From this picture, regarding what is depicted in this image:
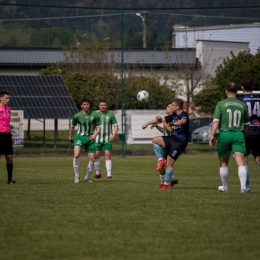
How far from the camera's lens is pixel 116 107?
35.0 meters

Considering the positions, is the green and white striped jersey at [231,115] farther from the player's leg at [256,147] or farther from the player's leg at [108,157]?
the player's leg at [108,157]

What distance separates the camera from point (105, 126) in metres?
17.5

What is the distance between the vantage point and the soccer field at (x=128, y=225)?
632 centimetres

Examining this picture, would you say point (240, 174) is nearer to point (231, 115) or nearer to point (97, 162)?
point (231, 115)

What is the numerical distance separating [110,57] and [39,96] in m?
14.4

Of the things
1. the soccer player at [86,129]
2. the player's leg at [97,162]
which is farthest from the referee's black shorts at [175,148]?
the player's leg at [97,162]

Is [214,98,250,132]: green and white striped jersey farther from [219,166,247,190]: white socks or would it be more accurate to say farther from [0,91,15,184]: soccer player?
[0,91,15,184]: soccer player

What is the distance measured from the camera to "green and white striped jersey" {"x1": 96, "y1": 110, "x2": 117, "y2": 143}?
1755 centimetres

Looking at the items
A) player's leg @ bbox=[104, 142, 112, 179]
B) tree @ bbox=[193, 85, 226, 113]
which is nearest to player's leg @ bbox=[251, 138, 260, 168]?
player's leg @ bbox=[104, 142, 112, 179]

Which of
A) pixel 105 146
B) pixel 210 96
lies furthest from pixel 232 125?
pixel 210 96

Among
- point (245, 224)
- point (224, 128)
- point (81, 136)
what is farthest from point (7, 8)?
point (245, 224)

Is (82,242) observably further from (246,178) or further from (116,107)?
(116,107)

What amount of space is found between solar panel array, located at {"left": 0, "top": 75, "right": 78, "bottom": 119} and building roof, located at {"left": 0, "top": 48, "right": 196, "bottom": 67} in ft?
3.02

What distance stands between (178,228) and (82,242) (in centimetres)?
132
